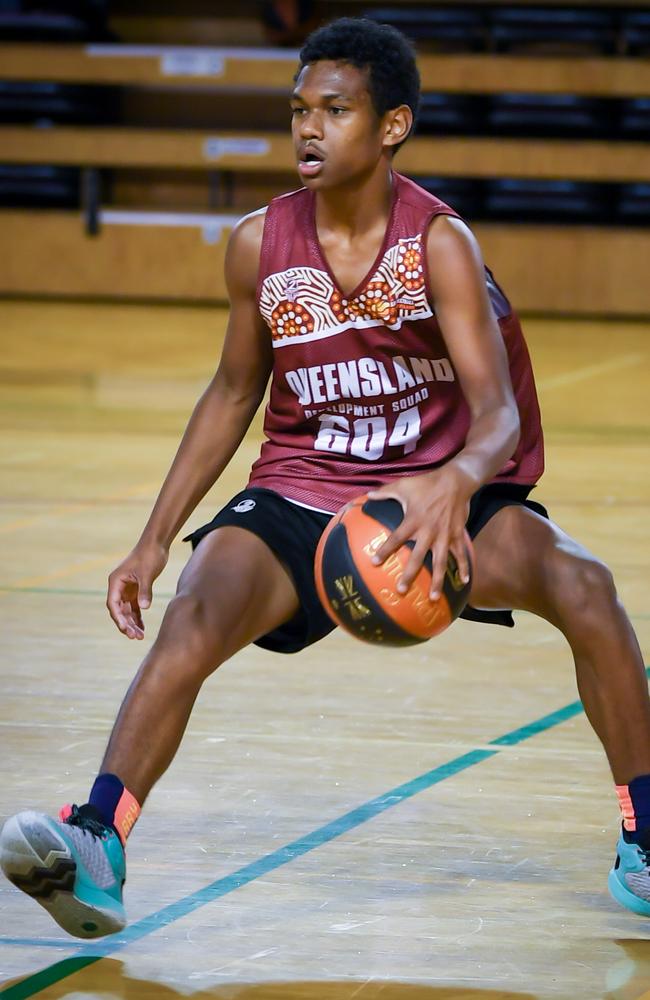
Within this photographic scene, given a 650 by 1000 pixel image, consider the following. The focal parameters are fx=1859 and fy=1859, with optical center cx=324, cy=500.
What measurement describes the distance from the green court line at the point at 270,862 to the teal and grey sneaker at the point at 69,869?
0.06m

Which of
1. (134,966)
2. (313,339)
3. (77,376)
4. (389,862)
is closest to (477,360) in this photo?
Answer: (313,339)

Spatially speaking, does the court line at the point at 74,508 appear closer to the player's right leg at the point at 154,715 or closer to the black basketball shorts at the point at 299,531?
→ the black basketball shorts at the point at 299,531

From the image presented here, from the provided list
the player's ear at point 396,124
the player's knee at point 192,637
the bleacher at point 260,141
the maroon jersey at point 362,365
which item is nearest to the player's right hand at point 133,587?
the player's knee at point 192,637

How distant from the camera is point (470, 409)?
2574 mm

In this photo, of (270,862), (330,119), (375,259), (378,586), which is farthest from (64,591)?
(378,586)

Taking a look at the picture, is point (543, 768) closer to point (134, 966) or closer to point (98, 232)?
point (134, 966)

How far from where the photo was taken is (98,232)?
12.4 meters

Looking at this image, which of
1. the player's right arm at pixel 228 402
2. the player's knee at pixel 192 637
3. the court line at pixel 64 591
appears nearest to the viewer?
the player's knee at pixel 192 637

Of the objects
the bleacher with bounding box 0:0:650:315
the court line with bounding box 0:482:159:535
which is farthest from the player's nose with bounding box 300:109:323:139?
the bleacher with bounding box 0:0:650:315

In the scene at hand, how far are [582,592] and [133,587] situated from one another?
0.62 meters

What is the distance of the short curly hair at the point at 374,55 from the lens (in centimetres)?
257

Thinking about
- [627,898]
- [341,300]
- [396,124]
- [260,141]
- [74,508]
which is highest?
[396,124]

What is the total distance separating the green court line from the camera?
2220 millimetres

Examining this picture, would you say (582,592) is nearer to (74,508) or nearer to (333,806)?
(333,806)
